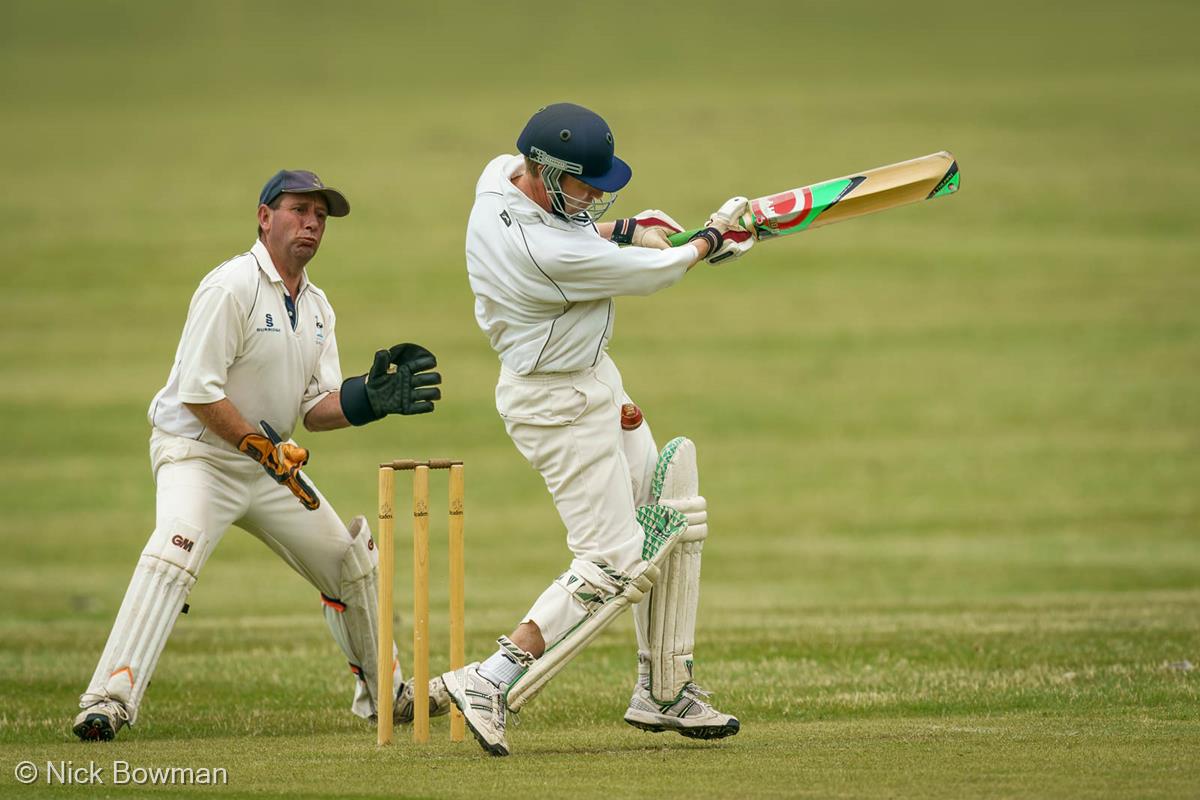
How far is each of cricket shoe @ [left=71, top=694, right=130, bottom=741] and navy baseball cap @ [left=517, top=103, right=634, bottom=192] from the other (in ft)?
7.94

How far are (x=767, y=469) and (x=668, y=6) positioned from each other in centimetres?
2892

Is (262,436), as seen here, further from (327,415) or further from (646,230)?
(646,230)

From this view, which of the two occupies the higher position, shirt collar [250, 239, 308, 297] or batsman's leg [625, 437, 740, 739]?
shirt collar [250, 239, 308, 297]

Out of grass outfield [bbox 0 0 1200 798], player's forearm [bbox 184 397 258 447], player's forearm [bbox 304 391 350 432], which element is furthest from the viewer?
player's forearm [bbox 304 391 350 432]

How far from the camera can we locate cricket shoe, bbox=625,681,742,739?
19.5 ft

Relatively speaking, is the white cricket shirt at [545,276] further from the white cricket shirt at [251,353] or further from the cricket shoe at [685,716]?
the cricket shoe at [685,716]

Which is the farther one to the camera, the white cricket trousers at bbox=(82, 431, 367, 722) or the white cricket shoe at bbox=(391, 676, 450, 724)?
the white cricket shoe at bbox=(391, 676, 450, 724)

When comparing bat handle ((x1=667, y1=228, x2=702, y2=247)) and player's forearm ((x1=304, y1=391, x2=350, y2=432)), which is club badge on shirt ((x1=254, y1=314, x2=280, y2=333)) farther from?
bat handle ((x1=667, y1=228, x2=702, y2=247))

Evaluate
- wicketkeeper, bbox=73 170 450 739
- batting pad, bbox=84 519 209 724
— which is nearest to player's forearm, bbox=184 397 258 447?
wicketkeeper, bbox=73 170 450 739

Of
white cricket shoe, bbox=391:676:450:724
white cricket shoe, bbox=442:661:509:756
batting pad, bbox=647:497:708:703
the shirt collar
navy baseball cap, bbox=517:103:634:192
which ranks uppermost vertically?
navy baseball cap, bbox=517:103:634:192

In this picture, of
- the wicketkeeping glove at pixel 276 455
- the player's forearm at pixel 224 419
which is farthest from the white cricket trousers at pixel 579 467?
the player's forearm at pixel 224 419

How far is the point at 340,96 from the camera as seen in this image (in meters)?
42.6

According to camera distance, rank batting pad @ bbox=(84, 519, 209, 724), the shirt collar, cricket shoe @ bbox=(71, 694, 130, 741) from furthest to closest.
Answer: the shirt collar → batting pad @ bbox=(84, 519, 209, 724) → cricket shoe @ bbox=(71, 694, 130, 741)
